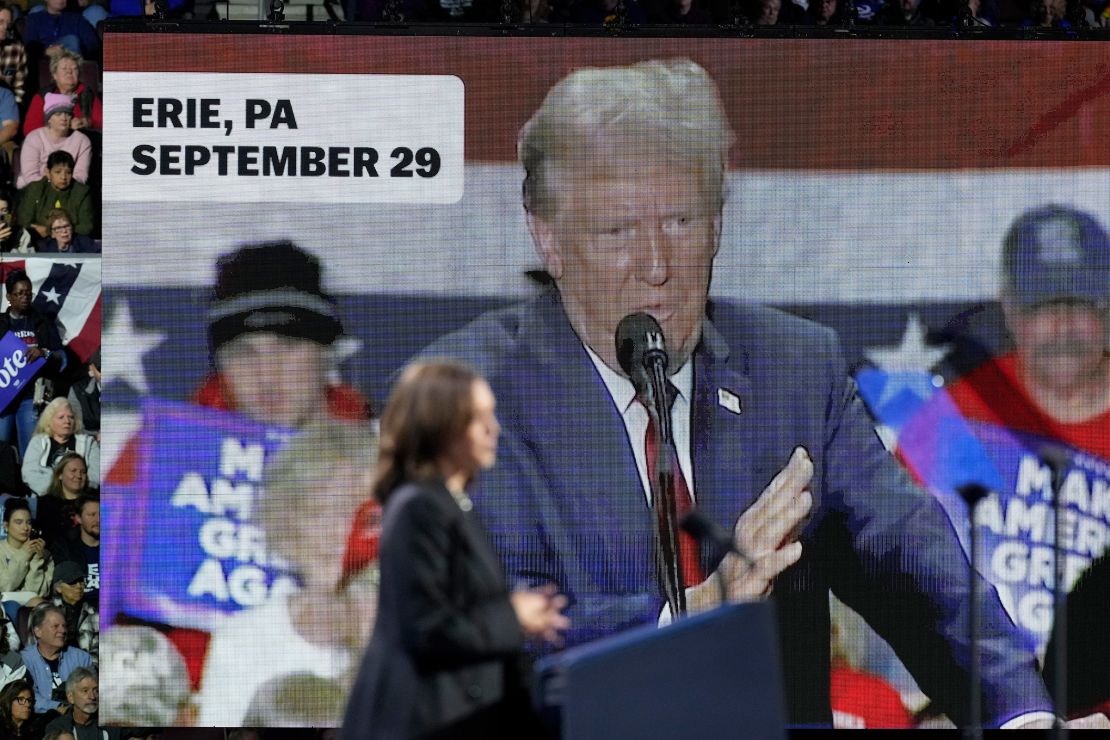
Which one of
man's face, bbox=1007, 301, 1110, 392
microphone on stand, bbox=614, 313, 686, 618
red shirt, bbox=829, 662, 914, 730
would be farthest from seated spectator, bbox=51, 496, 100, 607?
man's face, bbox=1007, 301, 1110, 392

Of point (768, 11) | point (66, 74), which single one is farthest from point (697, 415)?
point (66, 74)

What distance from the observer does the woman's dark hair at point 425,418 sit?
359 cm

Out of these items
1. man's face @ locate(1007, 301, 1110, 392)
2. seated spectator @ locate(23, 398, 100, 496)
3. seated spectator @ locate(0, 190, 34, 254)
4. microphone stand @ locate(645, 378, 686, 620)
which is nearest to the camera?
microphone stand @ locate(645, 378, 686, 620)

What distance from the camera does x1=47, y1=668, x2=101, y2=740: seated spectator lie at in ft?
27.1

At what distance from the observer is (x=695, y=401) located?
25.0ft

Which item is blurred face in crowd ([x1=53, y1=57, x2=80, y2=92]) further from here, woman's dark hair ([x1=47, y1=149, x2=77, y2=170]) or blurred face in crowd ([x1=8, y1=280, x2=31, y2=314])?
blurred face in crowd ([x1=8, y1=280, x2=31, y2=314])

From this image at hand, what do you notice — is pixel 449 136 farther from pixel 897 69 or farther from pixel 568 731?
pixel 568 731

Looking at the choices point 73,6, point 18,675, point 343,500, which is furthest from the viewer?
point 73,6

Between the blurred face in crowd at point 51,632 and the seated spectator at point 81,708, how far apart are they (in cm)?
17

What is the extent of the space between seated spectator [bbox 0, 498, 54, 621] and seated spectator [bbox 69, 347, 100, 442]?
512 mm

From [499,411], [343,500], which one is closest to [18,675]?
[343,500]

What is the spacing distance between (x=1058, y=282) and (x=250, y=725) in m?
3.89

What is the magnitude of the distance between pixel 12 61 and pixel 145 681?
3.61m

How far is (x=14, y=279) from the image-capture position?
8844 mm
